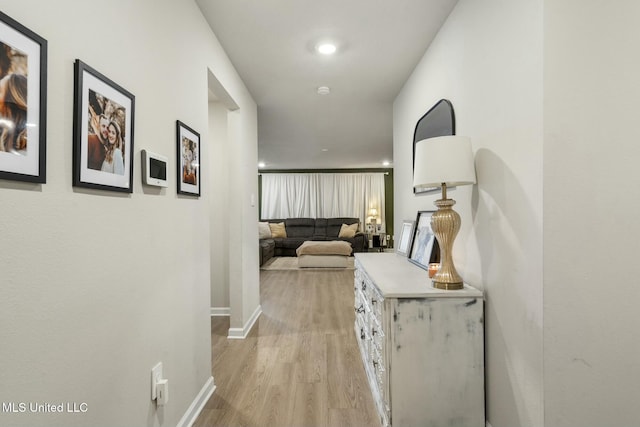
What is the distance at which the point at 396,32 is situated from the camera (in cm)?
230

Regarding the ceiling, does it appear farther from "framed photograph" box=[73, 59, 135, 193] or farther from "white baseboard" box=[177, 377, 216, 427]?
"white baseboard" box=[177, 377, 216, 427]

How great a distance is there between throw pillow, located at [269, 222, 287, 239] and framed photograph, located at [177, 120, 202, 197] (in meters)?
6.98

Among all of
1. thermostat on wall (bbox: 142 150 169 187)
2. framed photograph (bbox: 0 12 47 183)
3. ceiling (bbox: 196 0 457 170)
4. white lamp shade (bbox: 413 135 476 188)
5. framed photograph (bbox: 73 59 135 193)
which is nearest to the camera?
framed photograph (bbox: 0 12 47 183)

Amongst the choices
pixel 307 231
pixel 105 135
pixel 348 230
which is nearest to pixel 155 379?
pixel 105 135

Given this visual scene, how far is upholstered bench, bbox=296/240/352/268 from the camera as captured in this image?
6.76 m

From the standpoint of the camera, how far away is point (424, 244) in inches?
96.1

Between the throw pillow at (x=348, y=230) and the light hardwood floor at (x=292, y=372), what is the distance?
172 inches

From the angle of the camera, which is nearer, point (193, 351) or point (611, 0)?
point (611, 0)

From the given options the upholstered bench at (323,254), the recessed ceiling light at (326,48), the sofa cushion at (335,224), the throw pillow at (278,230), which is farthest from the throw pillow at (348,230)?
the recessed ceiling light at (326,48)

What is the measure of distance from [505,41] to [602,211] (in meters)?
0.82

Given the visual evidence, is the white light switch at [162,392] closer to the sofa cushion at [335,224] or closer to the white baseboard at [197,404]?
the white baseboard at [197,404]

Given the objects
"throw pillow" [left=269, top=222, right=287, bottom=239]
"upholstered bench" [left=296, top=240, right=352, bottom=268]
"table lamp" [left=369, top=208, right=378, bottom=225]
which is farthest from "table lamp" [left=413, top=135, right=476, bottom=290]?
"table lamp" [left=369, top=208, right=378, bottom=225]

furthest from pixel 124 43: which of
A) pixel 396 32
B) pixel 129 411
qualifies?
pixel 396 32

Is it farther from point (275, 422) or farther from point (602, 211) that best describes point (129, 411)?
point (602, 211)
